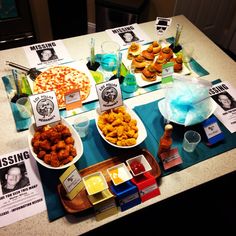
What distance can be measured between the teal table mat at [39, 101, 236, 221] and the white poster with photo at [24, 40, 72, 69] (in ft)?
1.76

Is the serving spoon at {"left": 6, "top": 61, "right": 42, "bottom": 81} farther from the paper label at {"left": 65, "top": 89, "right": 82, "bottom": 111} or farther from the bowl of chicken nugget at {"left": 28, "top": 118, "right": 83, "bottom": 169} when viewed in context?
the bowl of chicken nugget at {"left": 28, "top": 118, "right": 83, "bottom": 169}

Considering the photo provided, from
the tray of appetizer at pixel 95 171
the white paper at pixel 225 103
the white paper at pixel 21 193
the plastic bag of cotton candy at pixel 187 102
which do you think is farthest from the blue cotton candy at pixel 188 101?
the white paper at pixel 21 193

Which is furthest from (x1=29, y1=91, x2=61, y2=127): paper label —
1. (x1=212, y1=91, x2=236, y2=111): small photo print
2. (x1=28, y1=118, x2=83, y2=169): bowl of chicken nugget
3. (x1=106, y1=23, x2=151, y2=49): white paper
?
(x1=212, y1=91, x2=236, y2=111): small photo print

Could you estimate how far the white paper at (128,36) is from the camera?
6.31 feet

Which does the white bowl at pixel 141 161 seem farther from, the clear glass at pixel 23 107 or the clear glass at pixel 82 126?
the clear glass at pixel 23 107

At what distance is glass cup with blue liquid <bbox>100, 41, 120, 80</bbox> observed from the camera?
68.2 inches

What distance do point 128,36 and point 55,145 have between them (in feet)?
3.44

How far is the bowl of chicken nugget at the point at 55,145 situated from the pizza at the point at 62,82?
240 millimetres

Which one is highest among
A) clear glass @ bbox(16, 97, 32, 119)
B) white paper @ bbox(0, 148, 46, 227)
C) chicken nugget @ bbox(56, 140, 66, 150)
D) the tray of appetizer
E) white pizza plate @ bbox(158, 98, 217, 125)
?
chicken nugget @ bbox(56, 140, 66, 150)

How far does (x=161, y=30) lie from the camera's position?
1.86m

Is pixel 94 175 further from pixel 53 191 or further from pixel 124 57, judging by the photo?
pixel 124 57

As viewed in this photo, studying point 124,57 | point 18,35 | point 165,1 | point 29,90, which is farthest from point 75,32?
point 29,90

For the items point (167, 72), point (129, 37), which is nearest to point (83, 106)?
point (167, 72)

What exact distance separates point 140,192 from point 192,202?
0.84 meters
